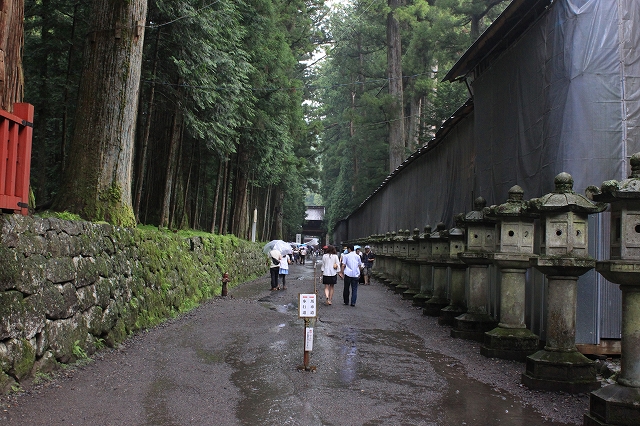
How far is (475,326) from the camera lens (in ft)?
35.0

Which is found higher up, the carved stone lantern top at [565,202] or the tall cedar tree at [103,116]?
the tall cedar tree at [103,116]

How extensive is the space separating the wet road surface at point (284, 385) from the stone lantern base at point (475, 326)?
262mm

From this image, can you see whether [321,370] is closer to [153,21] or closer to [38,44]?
[153,21]

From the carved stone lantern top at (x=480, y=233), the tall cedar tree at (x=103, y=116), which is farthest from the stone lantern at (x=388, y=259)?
the tall cedar tree at (x=103, y=116)

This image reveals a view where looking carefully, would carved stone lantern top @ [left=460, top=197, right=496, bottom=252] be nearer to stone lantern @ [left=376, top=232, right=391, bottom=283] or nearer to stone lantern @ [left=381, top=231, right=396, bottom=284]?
stone lantern @ [left=381, top=231, right=396, bottom=284]

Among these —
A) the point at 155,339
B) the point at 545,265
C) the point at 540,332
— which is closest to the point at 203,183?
the point at 155,339

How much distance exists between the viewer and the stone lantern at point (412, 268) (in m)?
17.8

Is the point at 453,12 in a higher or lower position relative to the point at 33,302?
higher

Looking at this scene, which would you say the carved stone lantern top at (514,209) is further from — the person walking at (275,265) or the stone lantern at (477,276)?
the person walking at (275,265)

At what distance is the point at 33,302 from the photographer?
6.28 meters

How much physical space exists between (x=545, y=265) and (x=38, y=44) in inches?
520

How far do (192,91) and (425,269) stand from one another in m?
8.01

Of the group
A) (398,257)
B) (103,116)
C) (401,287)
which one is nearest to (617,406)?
(103,116)

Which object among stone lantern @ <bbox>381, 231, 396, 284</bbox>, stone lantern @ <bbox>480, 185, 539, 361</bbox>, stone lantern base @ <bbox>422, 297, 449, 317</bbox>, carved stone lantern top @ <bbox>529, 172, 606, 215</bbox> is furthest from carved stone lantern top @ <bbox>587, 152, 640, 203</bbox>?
stone lantern @ <bbox>381, 231, 396, 284</bbox>
